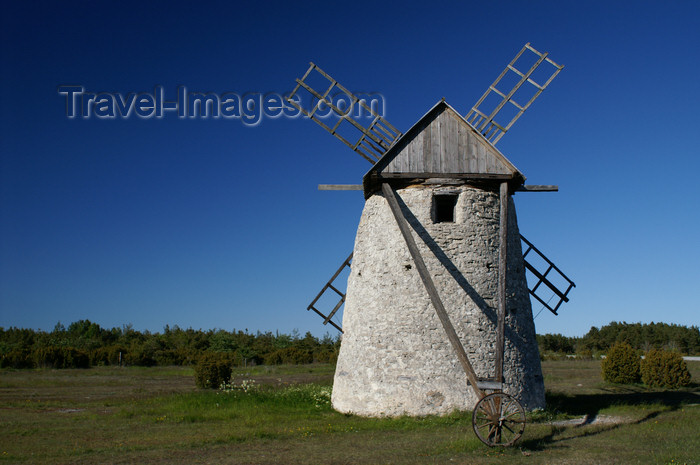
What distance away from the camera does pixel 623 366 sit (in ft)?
66.4

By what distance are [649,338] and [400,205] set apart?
1901 inches

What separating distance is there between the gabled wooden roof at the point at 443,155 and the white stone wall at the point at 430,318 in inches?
16.8

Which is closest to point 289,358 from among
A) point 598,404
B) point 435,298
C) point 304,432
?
point 598,404

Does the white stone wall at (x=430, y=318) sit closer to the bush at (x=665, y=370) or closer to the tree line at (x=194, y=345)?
the bush at (x=665, y=370)

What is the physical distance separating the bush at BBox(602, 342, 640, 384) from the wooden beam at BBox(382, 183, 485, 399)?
1345cm

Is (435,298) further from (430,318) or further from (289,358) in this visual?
(289,358)

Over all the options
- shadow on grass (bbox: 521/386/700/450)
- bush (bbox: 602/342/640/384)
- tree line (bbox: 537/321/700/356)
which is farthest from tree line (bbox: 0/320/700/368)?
shadow on grass (bbox: 521/386/700/450)

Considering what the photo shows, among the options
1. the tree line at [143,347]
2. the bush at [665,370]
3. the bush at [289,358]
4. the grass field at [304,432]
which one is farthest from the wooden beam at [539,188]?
the bush at [289,358]

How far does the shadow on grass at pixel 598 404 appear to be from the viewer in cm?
921

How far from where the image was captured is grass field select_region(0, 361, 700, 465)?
25.9 feet

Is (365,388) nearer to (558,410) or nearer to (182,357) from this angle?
(558,410)

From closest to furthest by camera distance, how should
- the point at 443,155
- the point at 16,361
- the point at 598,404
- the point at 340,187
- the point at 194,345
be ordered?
the point at 443,155, the point at 340,187, the point at 598,404, the point at 16,361, the point at 194,345

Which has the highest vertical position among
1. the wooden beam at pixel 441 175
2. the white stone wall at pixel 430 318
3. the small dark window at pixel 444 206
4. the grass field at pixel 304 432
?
the wooden beam at pixel 441 175

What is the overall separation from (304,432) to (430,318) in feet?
11.2
